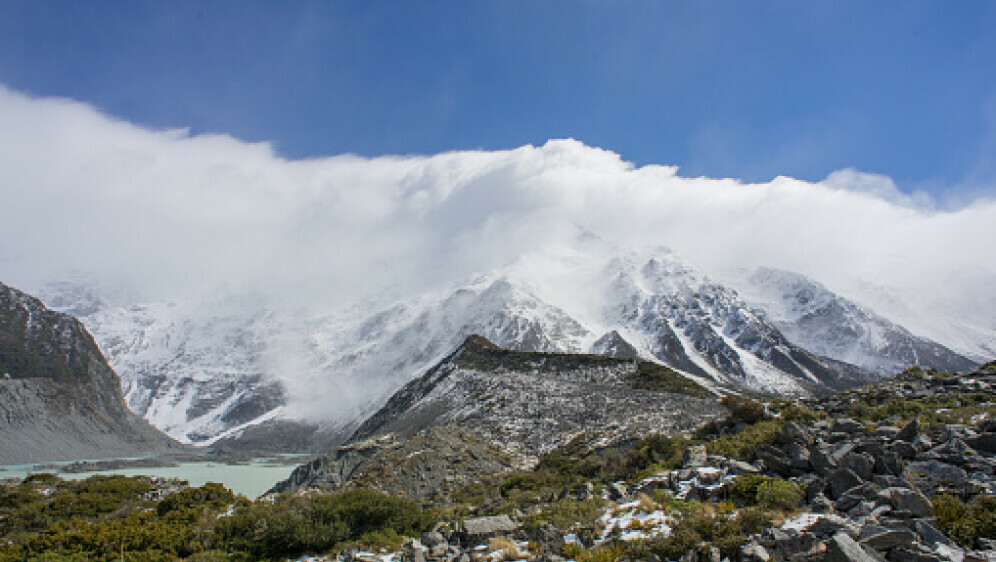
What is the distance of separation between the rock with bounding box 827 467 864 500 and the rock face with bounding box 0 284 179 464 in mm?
148765

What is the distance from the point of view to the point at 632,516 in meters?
13.3

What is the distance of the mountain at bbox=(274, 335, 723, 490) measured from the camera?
111ft

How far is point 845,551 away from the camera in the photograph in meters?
7.98

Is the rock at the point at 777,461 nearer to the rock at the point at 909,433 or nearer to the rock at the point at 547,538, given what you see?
the rock at the point at 909,433

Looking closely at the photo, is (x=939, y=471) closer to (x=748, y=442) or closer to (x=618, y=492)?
(x=748, y=442)

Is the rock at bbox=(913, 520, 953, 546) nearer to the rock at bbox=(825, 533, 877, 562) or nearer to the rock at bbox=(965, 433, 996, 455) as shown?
the rock at bbox=(825, 533, 877, 562)

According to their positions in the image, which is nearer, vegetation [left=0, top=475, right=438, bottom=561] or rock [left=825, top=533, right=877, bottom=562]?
rock [left=825, top=533, right=877, bottom=562]

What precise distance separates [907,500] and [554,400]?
36.1 meters

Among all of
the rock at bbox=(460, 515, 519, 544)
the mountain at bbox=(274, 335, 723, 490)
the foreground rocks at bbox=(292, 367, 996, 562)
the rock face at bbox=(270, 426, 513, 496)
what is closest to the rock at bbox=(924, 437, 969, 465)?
the foreground rocks at bbox=(292, 367, 996, 562)

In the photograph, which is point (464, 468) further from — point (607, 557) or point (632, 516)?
point (607, 557)

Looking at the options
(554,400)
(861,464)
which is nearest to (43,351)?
(554,400)

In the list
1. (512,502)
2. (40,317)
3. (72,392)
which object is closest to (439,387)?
(512,502)

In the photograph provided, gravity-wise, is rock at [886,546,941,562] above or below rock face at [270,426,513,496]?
above

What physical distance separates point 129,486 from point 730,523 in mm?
34096
